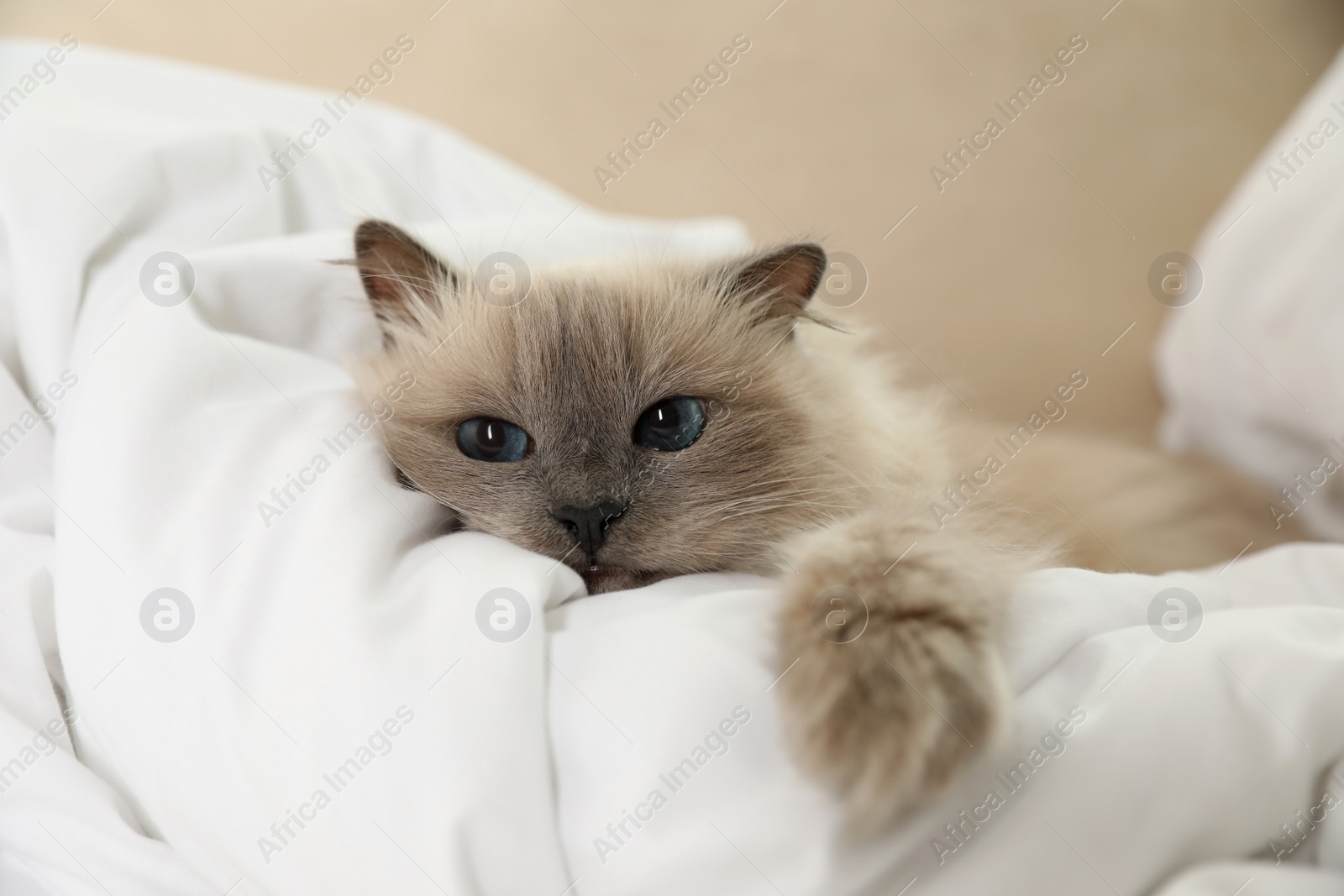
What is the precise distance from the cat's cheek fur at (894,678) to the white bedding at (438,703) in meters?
0.05

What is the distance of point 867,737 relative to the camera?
0.92m

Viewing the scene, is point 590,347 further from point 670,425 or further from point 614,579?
point 614,579

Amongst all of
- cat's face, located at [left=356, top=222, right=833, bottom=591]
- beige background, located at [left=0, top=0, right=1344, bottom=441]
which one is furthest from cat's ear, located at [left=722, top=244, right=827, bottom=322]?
beige background, located at [left=0, top=0, right=1344, bottom=441]

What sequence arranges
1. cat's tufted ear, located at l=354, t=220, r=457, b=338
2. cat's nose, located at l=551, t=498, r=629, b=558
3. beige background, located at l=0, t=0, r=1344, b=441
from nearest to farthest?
cat's nose, located at l=551, t=498, r=629, b=558
cat's tufted ear, located at l=354, t=220, r=457, b=338
beige background, located at l=0, t=0, r=1344, b=441

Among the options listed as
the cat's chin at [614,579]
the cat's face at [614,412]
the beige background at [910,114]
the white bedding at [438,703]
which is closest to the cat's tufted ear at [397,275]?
the cat's face at [614,412]

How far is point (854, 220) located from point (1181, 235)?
115 cm

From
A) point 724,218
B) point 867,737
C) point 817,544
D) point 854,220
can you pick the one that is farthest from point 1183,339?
point 867,737

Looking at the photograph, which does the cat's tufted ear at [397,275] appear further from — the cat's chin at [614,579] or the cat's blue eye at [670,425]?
the cat's chin at [614,579]

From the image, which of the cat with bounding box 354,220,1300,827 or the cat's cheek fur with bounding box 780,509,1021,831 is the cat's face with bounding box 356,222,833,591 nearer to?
the cat with bounding box 354,220,1300,827

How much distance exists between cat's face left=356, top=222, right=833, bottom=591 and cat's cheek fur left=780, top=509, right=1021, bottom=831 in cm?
30

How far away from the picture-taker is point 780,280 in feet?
5.52

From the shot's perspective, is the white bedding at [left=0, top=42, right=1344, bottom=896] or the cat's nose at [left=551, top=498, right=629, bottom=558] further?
the cat's nose at [left=551, top=498, right=629, bottom=558]

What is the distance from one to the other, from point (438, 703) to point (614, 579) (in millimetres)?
418

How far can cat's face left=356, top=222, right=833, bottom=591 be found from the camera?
1351mm
